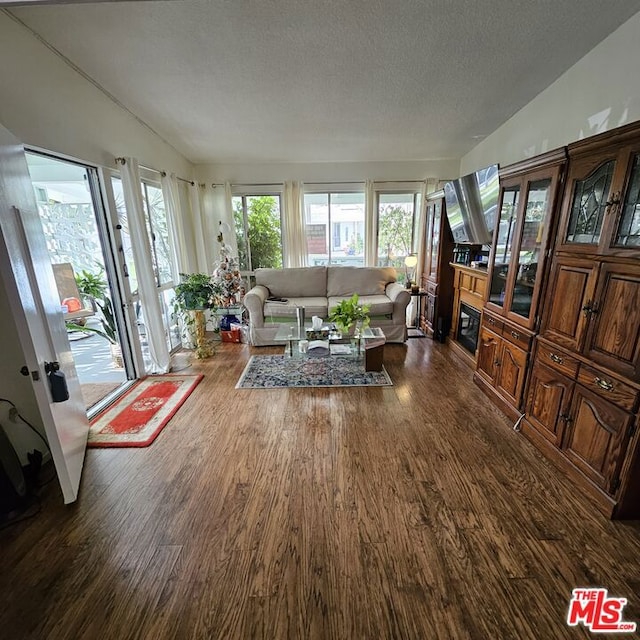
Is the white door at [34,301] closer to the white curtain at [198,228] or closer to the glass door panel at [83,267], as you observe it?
the glass door panel at [83,267]

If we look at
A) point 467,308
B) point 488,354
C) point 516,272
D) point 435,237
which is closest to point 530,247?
point 516,272

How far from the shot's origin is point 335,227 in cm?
→ 520

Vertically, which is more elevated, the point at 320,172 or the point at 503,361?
the point at 320,172

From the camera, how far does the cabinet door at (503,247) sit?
2404 millimetres

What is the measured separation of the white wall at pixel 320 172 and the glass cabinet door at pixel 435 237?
110 centimetres

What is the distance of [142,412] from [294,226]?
351 centimetres

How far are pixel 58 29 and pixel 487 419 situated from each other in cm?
389

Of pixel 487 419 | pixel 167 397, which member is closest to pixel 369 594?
pixel 487 419

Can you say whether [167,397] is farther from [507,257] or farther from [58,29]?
[507,257]

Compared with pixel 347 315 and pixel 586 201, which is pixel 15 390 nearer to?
pixel 347 315

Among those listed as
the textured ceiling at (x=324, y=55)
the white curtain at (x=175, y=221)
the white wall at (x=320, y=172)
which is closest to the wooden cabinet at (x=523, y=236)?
the textured ceiling at (x=324, y=55)

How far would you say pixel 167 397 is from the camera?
2859 mm

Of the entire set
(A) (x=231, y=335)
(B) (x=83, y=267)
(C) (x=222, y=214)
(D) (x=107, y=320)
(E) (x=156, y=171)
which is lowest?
(A) (x=231, y=335)

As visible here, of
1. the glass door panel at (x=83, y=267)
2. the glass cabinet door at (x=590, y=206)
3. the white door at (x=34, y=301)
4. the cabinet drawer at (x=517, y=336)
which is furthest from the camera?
the glass door panel at (x=83, y=267)
